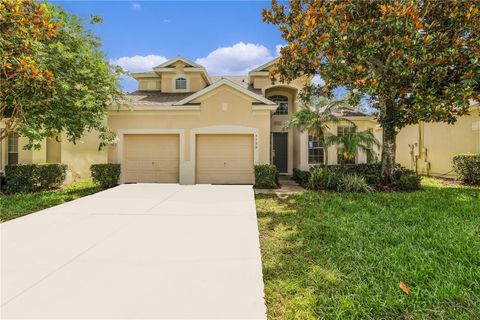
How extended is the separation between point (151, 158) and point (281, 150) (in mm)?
7659

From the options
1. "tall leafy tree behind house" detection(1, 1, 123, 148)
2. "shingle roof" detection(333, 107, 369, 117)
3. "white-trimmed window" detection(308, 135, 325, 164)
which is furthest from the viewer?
"white-trimmed window" detection(308, 135, 325, 164)

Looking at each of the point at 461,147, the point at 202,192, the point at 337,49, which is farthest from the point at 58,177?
the point at 461,147

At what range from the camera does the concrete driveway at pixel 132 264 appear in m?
2.01

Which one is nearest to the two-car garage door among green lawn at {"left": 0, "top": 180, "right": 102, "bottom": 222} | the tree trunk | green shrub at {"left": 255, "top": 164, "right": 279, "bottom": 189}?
green shrub at {"left": 255, "top": 164, "right": 279, "bottom": 189}

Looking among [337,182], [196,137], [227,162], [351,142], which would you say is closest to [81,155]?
[196,137]

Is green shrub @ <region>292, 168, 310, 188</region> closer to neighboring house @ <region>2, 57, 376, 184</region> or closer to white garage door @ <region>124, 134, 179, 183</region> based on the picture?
neighboring house @ <region>2, 57, 376, 184</region>

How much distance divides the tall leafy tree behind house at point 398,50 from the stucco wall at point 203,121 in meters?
3.19

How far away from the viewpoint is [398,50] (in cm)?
798

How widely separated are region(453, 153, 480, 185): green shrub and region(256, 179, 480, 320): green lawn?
580 centimetres

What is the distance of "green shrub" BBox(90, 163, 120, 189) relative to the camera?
11.9 m

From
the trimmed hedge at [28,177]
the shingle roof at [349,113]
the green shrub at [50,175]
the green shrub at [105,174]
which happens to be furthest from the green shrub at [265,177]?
the trimmed hedge at [28,177]

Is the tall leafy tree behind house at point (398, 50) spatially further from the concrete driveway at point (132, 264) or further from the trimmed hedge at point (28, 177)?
the trimmed hedge at point (28, 177)

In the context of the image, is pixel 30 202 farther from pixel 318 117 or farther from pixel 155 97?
pixel 318 117

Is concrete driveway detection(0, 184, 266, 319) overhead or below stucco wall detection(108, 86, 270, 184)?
below
